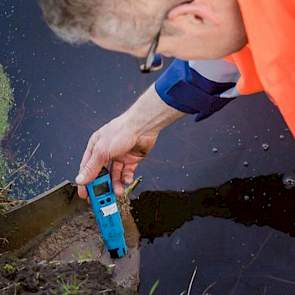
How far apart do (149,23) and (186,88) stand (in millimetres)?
564

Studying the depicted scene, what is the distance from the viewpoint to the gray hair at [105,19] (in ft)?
4.44

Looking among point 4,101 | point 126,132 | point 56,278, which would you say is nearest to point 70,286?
point 56,278

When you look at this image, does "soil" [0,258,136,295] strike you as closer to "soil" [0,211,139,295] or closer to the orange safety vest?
"soil" [0,211,139,295]

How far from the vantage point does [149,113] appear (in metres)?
2.02

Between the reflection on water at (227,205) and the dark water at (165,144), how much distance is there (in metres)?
0.01

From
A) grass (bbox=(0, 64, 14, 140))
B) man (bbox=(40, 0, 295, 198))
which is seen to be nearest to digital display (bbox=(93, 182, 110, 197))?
man (bbox=(40, 0, 295, 198))

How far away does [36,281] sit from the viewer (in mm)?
1872

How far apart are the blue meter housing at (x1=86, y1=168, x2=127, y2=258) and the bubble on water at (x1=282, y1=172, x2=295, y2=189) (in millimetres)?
573

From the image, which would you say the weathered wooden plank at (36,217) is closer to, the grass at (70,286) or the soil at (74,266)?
the soil at (74,266)

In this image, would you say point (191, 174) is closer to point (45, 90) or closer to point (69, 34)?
point (45, 90)

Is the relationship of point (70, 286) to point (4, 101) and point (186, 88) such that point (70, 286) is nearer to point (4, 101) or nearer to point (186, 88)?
point (186, 88)

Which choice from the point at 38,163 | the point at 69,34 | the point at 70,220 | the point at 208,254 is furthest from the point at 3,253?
the point at 69,34

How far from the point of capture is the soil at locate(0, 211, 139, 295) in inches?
73.1

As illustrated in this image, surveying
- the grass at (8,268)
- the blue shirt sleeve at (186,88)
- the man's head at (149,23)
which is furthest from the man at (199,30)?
the grass at (8,268)
